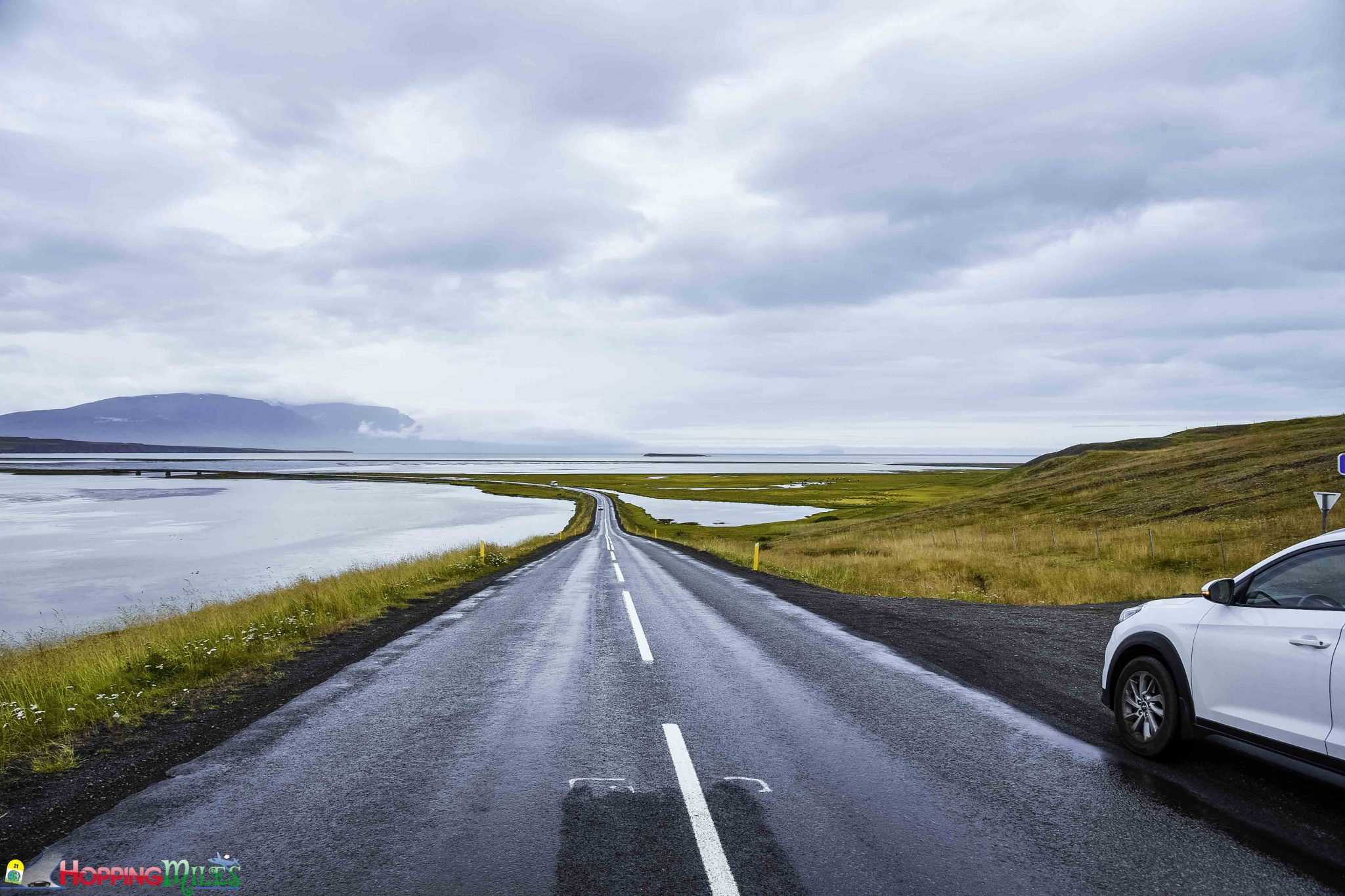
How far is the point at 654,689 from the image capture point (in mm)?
7723

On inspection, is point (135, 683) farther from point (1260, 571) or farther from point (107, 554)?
point (107, 554)

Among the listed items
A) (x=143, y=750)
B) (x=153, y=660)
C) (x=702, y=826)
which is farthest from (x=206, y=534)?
(x=702, y=826)

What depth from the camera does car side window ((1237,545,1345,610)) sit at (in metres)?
4.71

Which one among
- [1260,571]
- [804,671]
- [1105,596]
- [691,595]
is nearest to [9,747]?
[804,671]

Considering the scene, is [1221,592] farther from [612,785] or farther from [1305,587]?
[612,785]

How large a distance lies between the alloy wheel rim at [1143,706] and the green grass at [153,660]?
27.3 ft

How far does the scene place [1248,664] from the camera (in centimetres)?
489

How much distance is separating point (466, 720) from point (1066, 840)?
481 centimetres

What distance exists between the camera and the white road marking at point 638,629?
9.45 metres

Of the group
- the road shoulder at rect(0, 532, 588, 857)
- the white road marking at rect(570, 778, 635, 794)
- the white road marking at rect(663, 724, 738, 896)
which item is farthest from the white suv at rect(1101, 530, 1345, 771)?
the road shoulder at rect(0, 532, 588, 857)

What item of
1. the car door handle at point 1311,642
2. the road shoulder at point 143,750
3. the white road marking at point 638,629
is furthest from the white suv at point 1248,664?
the road shoulder at point 143,750

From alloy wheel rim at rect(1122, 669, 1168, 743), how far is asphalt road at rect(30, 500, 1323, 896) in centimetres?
42

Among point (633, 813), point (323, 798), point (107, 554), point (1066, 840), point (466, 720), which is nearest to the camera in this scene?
point (1066, 840)
